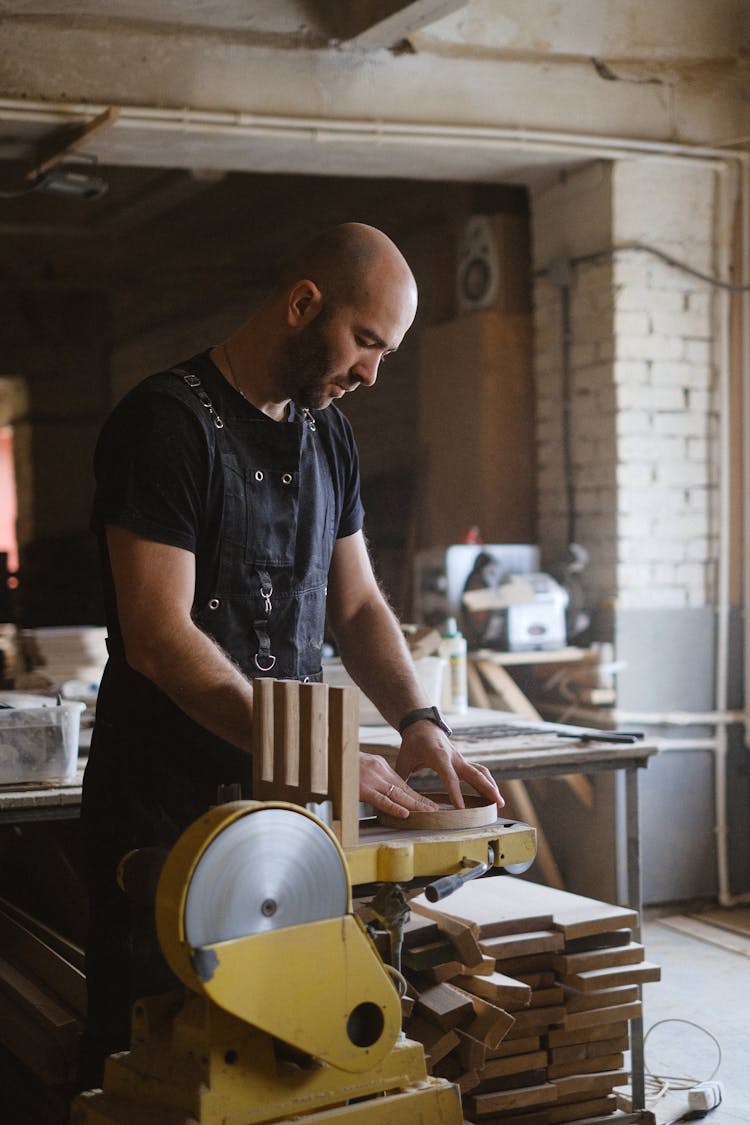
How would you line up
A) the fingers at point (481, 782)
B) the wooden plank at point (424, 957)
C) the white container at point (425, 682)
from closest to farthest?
the fingers at point (481, 782), the wooden plank at point (424, 957), the white container at point (425, 682)

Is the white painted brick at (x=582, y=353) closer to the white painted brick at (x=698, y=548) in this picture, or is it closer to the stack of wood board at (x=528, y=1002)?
the white painted brick at (x=698, y=548)

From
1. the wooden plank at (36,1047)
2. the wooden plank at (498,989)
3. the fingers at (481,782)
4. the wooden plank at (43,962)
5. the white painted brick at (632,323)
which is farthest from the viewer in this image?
the white painted brick at (632,323)

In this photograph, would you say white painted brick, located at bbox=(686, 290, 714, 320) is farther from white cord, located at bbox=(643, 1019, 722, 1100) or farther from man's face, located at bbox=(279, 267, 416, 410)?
man's face, located at bbox=(279, 267, 416, 410)

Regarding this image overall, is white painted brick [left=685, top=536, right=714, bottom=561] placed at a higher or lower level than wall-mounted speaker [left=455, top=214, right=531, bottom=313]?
lower

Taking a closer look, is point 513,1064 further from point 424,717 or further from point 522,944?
point 424,717

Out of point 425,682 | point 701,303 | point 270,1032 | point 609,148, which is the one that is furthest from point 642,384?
point 270,1032

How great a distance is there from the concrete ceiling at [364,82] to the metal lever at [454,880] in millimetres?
3265

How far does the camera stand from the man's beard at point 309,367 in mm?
2221

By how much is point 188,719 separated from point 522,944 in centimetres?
130

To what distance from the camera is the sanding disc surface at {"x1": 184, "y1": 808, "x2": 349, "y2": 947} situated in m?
1.52

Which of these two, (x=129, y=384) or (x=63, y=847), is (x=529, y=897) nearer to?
(x=63, y=847)

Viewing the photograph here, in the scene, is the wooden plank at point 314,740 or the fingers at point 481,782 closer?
the wooden plank at point 314,740

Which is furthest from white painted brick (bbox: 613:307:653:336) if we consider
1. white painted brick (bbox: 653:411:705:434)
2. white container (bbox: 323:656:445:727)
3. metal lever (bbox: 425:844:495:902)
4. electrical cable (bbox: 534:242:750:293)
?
metal lever (bbox: 425:844:495:902)

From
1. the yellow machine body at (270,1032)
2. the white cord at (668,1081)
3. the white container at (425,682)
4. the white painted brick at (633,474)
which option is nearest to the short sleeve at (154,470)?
the yellow machine body at (270,1032)
